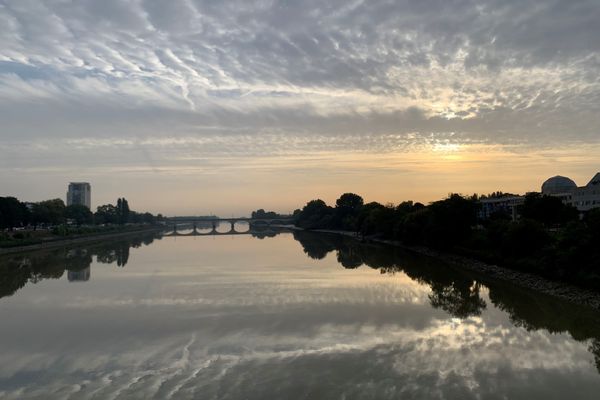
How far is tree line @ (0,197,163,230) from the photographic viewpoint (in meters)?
51.2

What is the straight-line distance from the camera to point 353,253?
42031 millimetres

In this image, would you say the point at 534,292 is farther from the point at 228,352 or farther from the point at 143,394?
the point at 143,394

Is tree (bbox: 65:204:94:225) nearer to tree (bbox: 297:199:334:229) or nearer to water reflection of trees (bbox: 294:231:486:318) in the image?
tree (bbox: 297:199:334:229)

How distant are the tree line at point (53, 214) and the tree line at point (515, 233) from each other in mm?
37993

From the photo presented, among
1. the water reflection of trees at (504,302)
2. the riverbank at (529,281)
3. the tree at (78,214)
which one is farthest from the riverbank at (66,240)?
the riverbank at (529,281)

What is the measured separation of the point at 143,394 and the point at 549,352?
9.37m

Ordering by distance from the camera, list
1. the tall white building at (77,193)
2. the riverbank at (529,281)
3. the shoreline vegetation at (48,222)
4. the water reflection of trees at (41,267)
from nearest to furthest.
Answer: the riverbank at (529,281), the water reflection of trees at (41,267), the shoreline vegetation at (48,222), the tall white building at (77,193)

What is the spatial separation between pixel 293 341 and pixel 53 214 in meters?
60.9

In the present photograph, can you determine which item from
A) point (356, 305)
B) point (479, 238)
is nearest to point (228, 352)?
point (356, 305)

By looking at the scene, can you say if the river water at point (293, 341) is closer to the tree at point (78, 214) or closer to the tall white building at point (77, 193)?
the tree at point (78, 214)

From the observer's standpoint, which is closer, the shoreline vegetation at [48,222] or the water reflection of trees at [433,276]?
the water reflection of trees at [433,276]

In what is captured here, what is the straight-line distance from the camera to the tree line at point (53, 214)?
51.2 m

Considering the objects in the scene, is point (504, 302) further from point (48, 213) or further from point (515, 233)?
point (48, 213)

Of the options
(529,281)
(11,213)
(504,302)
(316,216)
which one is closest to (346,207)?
(316,216)
